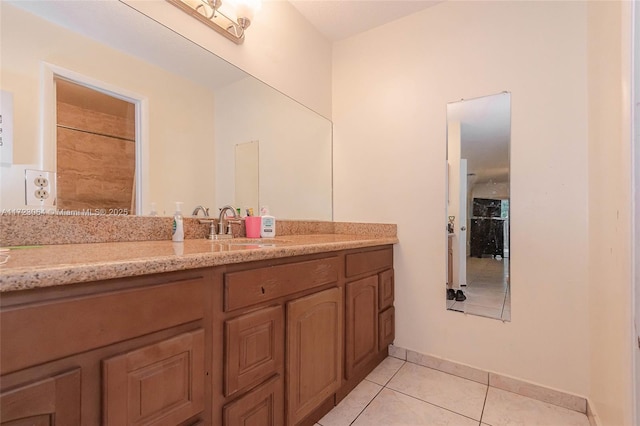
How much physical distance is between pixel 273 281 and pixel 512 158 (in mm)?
1502

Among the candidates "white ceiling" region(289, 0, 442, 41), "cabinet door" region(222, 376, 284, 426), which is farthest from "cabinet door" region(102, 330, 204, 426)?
"white ceiling" region(289, 0, 442, 41)

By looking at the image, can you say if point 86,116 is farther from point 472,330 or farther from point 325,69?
point 472,330

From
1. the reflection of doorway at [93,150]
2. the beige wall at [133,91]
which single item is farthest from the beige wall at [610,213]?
the reflection of doorway at [93,150]

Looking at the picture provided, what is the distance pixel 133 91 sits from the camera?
1.21m

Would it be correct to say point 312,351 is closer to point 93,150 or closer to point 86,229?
point 86,229

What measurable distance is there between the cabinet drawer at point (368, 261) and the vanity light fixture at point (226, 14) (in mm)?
1356

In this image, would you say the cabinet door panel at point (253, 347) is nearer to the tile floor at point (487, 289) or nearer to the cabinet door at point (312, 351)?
the cabinet door at point (312, 351)

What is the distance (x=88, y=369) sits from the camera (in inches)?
23.5

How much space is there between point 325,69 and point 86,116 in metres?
1.69

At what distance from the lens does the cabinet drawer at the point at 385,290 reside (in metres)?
1.78

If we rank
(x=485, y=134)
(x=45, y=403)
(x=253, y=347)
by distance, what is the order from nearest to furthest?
(x=45, y=403) < (x=253, y=347) < (x=485, y=134)

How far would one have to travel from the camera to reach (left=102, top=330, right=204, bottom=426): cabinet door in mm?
629

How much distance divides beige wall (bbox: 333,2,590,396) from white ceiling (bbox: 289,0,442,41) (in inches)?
2.6

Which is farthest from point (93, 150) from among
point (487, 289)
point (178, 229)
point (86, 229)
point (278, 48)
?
point (487, 289)
